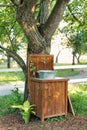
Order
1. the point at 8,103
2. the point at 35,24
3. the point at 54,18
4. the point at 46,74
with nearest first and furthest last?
1. the point at 46,74
2. the point at 35,24
3. the point at 54,18
4. the point at 8,103

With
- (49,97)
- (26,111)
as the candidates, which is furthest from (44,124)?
(49,97)

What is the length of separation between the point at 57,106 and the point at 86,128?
0.84 metres

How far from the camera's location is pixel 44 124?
17.6 ft

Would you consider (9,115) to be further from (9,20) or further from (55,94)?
(9,20)

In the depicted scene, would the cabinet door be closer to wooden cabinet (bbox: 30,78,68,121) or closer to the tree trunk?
wooden cabinet (bbox: 30,78,68,121)

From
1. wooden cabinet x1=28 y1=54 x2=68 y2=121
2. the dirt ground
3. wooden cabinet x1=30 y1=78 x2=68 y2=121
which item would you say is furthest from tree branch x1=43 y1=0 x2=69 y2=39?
the dirt ground

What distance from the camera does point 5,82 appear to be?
1263 centimetres

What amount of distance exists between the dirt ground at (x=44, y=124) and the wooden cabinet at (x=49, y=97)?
0.60ft

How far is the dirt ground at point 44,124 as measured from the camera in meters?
5.21

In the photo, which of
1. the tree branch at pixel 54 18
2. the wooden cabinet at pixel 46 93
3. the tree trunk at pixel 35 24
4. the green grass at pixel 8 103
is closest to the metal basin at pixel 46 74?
the wooden cabinet at pixel 46 93

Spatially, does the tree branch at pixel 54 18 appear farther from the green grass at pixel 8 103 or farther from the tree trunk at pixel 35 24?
the green grass at pixel 8 103

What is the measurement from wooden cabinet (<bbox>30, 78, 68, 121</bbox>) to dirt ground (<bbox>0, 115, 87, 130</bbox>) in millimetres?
183

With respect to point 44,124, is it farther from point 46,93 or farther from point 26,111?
point 46,93

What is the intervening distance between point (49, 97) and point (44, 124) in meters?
0.58
